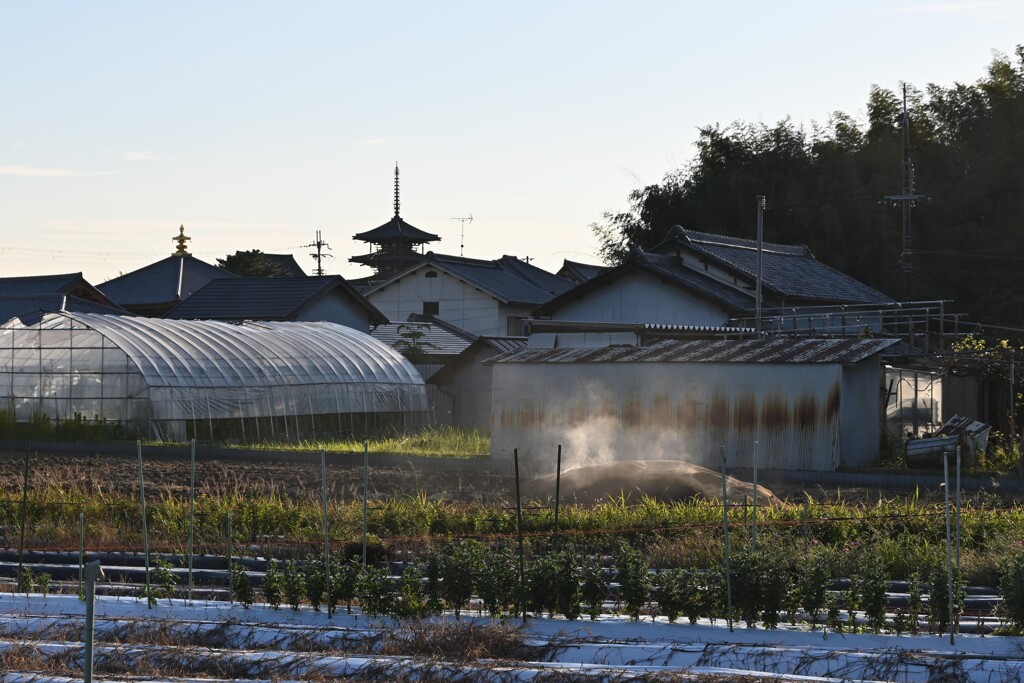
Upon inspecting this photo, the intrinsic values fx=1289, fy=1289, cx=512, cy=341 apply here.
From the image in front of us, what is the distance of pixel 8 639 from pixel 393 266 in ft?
181

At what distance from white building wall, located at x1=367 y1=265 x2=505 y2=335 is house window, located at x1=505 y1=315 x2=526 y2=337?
0.61 feet

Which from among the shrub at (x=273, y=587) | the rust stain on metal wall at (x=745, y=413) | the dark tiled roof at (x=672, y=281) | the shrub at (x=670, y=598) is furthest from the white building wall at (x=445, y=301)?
the shrub at (x=670, y=598)

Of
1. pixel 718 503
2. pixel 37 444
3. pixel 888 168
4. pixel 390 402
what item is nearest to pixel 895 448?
pixel 718 503

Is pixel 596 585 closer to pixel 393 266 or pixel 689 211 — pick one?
pixel 689 211

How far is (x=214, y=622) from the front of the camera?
330 inches

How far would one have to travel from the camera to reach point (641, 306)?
32.5 m

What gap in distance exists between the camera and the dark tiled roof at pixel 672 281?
30.6 meters

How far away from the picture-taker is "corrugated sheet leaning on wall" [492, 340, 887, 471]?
20.5 m

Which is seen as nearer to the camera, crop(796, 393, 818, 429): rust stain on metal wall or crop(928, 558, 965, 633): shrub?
crop(928, 558, 965, 633): shrub

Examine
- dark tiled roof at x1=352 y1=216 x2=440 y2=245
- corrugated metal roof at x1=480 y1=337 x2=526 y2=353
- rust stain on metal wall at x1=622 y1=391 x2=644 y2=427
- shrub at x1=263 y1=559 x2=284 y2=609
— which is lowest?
shrub at x1=263 y1=559 x2=284 y2=609

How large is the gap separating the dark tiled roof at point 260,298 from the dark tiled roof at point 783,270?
11843 mm

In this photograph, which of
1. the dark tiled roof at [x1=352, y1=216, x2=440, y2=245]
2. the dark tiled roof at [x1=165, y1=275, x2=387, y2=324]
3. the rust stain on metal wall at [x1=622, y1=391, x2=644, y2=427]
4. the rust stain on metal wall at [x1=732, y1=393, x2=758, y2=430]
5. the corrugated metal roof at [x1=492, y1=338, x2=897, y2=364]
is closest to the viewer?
the corrugated metal roof at [x1=492, y1=338, x2=897, y2=364]

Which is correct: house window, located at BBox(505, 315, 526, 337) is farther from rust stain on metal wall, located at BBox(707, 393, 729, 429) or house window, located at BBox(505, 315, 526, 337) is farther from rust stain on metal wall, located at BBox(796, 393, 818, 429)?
rust stain on metal wall, located at BBox(796, 393, 818, 429)

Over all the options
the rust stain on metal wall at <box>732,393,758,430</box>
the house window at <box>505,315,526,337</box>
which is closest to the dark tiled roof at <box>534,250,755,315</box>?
the rust stain on metal wall at <box>732,393,758,430</box>
